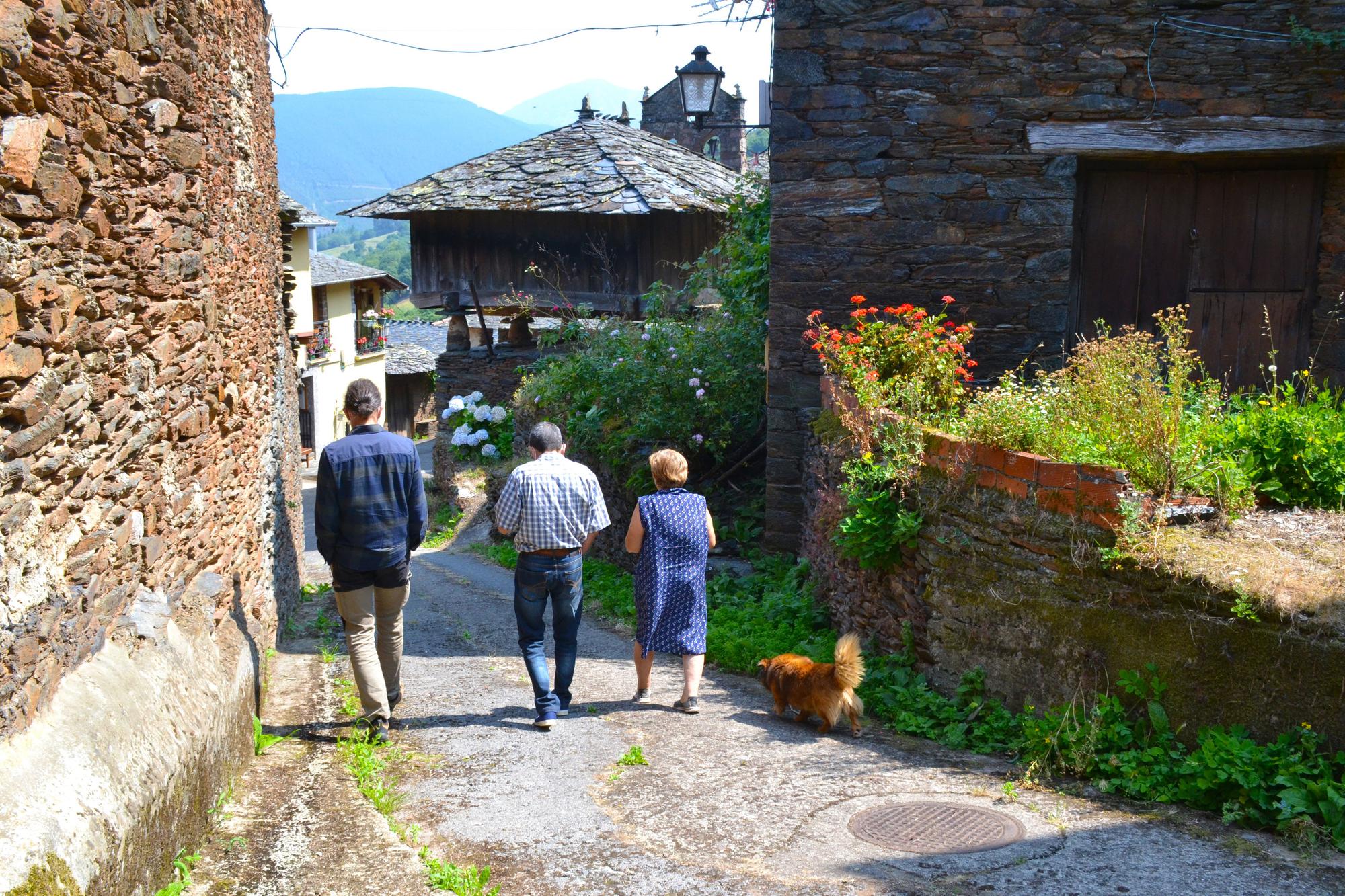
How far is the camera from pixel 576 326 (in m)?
13.7

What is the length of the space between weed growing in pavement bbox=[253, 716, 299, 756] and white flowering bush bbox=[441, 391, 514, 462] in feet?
39.8

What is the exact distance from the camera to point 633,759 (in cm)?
475

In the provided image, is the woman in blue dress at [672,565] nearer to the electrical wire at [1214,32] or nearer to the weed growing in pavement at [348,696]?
the weed growing in pavement at [348,696]

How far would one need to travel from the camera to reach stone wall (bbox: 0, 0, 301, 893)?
267 cm

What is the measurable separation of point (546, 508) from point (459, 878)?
6.68 ft

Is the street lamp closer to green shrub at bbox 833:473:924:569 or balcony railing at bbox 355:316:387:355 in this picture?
green shrub at bbox 833:473:924:569

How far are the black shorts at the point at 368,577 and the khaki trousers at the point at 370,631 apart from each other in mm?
23

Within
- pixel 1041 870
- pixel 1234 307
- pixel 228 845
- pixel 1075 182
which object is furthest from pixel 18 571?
pixel 1234 307

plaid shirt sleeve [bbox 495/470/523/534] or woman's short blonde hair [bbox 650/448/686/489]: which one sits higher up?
woman's short blonde hair [bbox 650/448/686/489]

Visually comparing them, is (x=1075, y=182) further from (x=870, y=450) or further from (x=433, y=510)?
(x=433, y=510)

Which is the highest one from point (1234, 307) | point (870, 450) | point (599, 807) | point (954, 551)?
point (1234, 307)

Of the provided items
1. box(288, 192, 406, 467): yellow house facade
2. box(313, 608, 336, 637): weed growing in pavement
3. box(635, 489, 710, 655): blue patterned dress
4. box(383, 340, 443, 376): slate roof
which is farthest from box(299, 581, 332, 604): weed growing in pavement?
box(383, 340, 443, 376): slate roof

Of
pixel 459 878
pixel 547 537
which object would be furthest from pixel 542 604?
pixel 459 878

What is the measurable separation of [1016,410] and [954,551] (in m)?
0.76
